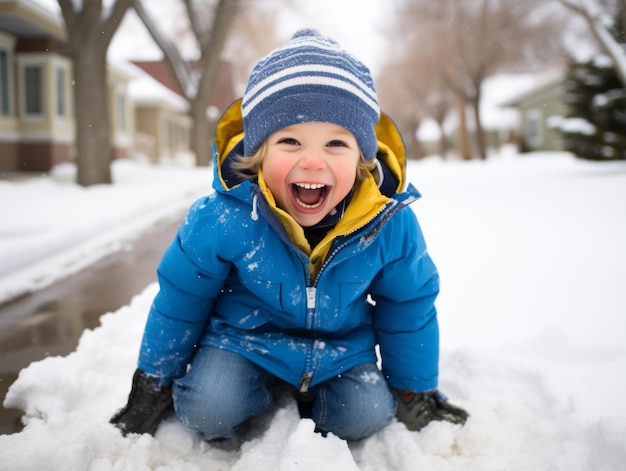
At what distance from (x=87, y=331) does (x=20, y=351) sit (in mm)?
258

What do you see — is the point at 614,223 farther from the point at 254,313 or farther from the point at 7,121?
the point at 7,121

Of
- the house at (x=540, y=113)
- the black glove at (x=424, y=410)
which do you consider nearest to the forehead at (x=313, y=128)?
the black glove at (x=424, y=410)

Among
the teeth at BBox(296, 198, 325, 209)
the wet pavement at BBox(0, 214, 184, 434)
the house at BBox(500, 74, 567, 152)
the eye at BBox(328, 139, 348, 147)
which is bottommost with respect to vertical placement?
the wet pavement at BBox(0, 214, 184, 434)

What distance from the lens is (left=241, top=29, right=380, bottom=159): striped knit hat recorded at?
1.56 metres

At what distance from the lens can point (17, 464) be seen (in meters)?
1.32

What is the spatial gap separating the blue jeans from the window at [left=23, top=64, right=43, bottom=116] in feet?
43.1

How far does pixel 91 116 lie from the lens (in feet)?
27.4

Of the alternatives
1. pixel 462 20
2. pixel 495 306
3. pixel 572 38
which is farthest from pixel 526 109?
pixel 495 306

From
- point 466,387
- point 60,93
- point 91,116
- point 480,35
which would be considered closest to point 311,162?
point 466,387

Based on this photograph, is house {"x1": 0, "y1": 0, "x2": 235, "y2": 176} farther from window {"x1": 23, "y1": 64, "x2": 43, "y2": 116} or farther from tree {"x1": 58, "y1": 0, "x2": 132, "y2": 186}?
tree {"x1": 58, "y1": 0, "x2": 132, "y2": 186}

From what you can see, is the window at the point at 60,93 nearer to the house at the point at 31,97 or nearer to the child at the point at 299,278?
the house at the point at 31,97

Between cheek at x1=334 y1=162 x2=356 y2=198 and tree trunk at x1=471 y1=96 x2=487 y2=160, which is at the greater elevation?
tree trunk at x1=471 y1=96 x2=487 y2=160

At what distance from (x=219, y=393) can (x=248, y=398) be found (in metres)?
0.10

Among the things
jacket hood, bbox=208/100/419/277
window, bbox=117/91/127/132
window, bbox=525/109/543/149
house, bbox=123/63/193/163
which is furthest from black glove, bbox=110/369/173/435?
window, bbox=525/109/543/149
